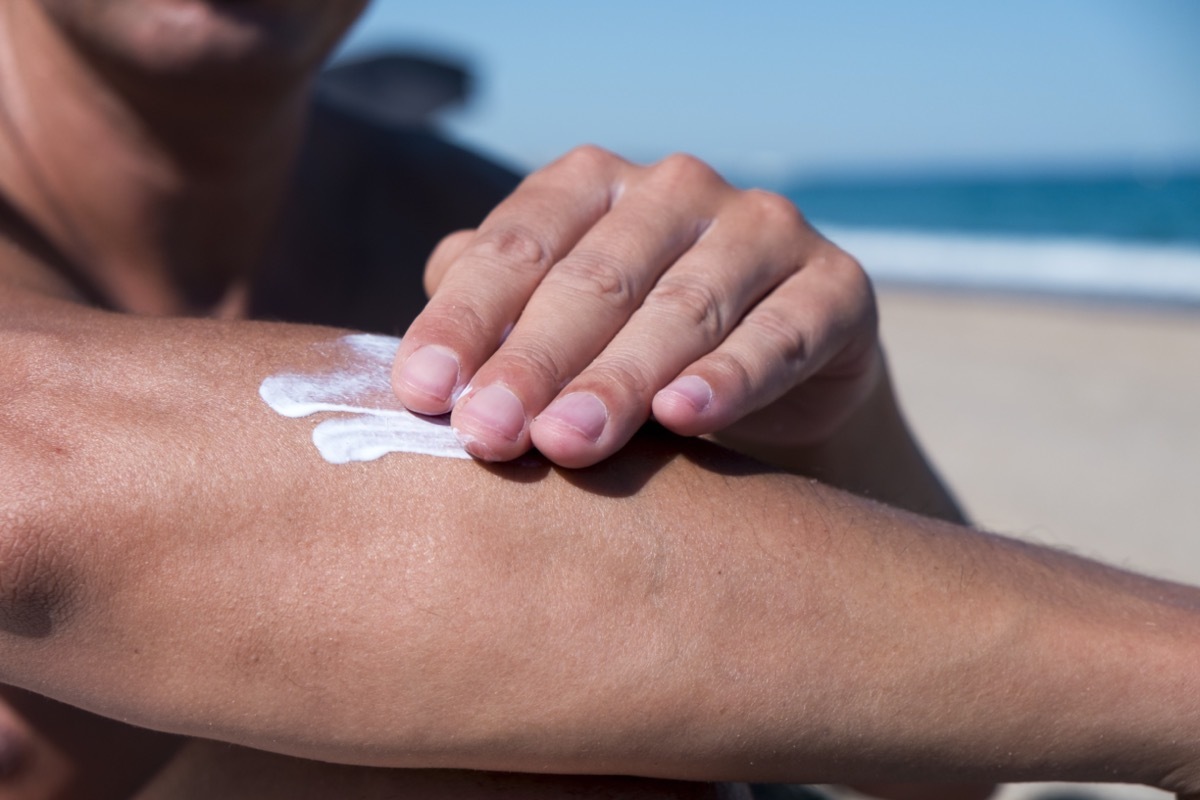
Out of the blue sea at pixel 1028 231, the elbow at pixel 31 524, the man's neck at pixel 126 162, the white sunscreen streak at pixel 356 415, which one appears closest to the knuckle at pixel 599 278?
the white sunscreen streak at pixel 356 415

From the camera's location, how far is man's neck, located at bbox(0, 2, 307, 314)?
1.81 meters

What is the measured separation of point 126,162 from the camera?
1.86 metres

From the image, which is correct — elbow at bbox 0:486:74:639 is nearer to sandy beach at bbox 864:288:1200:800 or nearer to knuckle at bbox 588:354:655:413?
knuckle at bbox 588:354:655:413

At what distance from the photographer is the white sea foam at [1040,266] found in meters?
9.52

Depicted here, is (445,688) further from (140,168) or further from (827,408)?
(140,168)

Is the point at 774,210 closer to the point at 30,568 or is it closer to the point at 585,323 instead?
the point at 585,323

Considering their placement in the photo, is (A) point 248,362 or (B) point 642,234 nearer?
(A) point 248,362

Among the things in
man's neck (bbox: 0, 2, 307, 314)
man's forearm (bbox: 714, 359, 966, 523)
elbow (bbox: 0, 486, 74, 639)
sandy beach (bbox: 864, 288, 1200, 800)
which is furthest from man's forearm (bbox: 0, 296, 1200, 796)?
sandy beach (bbox: 864, 288, 1200, 800)

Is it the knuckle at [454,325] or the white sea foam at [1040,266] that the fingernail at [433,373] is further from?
the white sea foam at [1040,266]

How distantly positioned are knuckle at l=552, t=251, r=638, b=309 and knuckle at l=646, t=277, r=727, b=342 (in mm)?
33

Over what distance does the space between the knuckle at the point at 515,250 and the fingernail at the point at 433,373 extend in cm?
16

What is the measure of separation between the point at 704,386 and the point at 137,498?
570 mm

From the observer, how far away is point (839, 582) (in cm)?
119

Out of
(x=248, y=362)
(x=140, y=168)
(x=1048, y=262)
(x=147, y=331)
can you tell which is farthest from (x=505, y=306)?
(x=1048, y=262)
